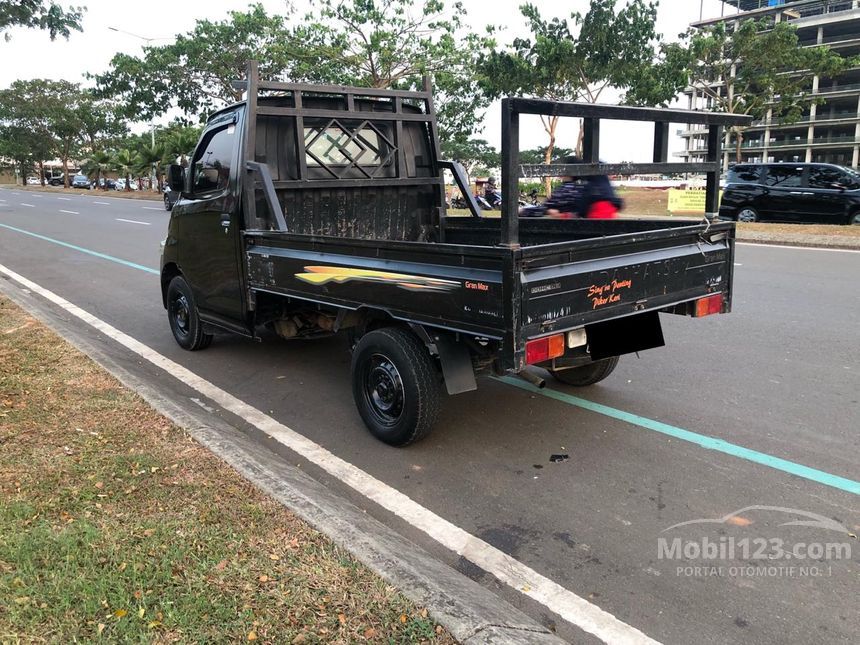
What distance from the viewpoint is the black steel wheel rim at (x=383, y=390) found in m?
4.21

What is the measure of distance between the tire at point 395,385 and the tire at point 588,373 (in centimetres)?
136

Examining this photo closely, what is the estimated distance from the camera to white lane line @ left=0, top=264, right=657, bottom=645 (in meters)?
2.67

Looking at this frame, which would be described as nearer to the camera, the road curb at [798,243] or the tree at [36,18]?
the tree at [36,18]

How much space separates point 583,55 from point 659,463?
28388 millimetres

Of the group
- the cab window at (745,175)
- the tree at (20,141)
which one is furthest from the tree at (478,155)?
the cab window at (745,175)

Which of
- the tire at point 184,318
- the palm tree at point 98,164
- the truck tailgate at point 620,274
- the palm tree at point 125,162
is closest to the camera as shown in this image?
the truck tailgate at point 620,274

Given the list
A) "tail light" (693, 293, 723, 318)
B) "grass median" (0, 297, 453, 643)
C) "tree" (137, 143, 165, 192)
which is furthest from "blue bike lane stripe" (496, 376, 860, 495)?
"tree" (137, 143, 165, 192)

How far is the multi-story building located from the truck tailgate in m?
74.5

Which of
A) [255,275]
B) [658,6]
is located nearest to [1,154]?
[658,6]

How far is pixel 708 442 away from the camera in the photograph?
4.25 metres

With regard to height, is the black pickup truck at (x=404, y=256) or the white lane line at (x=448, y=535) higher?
the black pickup truck at (x=404, y=256)

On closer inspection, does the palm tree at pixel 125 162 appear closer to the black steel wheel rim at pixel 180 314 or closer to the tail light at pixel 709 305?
the black steel wheel rim at pixel 180 314

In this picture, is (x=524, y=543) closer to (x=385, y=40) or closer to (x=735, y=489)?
(x=735, y=489)

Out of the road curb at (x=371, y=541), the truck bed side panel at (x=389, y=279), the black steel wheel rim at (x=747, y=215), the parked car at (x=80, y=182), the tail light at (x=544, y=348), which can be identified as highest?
the parked car at (x=80, y=182)
